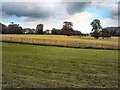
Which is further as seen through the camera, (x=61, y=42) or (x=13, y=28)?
(x=13, y=28)

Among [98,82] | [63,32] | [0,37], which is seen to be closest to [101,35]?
[63,32]

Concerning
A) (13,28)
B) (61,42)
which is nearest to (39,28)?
(13,28)

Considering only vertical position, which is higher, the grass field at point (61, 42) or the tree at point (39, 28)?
the tree at point (39, 28)

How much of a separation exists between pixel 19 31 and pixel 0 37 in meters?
23.3

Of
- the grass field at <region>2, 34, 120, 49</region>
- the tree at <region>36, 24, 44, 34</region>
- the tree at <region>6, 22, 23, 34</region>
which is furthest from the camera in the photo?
the tree at <region>36, 24, 44, 34</region>

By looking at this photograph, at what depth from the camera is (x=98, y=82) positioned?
14602 millimetres

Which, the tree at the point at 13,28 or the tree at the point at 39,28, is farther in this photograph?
the tree at the point at 39,28

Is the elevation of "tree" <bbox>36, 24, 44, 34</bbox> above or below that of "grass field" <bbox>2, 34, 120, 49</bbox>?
above

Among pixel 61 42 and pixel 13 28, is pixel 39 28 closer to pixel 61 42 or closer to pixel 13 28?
pixel 13 28

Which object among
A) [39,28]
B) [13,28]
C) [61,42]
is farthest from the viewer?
[39,28]

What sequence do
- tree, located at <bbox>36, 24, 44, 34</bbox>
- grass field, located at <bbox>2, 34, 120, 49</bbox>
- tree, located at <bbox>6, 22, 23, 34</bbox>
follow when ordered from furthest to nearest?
tree, located at <bbox>36, 24, 44, 34</bbox> → tree, located at <bbox>6, 22, 23, 34</bbox> → grass field, located at <bbox>2, 34, 120, 49</bbox>

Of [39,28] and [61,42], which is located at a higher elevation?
[39,28]

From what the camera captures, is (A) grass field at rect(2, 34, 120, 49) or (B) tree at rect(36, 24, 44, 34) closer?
(A) grass field at rect(2, 34, 120, 49)

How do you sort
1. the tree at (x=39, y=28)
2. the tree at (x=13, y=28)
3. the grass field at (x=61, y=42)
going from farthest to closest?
1. the tree at (x=39, y=28)
2. the tree at (x=13, y=28)
3. the grass field at (x=61, y=42)
